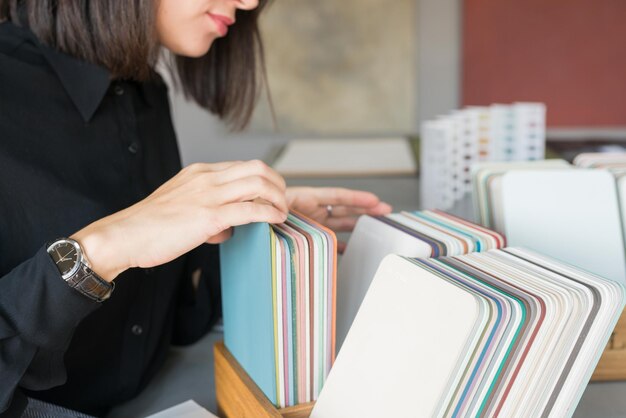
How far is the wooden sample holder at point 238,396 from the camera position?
759 mm

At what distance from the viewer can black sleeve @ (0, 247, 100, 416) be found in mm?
710

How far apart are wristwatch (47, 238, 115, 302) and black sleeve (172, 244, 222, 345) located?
0.48 metres

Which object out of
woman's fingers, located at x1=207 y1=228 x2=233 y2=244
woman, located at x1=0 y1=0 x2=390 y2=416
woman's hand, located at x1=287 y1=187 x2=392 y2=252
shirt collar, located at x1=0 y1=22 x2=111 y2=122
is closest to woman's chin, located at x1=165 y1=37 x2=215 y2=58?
woman, located at x1=0 y1=0 x2=390 y2=416

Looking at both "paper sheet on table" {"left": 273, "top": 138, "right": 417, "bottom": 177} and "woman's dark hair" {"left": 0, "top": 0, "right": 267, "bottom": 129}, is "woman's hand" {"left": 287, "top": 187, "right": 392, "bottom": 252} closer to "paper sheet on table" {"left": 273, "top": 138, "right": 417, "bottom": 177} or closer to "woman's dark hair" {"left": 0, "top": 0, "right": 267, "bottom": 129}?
"woman's dark hair" {"left": 0, "top": 0, "right": 267, "bottom": 129}

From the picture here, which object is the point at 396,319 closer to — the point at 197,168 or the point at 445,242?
the point at 445,242

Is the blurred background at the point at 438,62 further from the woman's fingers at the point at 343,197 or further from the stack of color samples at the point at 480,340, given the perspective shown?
the stack of color samples at the point at 480,340

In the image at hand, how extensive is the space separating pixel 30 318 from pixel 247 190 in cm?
27

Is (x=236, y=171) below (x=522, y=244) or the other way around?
the other way around

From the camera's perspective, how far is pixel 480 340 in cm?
60

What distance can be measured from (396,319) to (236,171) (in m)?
0.25

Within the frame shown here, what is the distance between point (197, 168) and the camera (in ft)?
2.60

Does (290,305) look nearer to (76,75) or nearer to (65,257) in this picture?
(65,257)

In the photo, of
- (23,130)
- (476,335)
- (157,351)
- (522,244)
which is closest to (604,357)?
(522,244)

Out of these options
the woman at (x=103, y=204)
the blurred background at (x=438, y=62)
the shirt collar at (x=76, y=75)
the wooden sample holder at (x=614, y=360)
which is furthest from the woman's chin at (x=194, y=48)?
the blurred background at (x=438, y=62)
